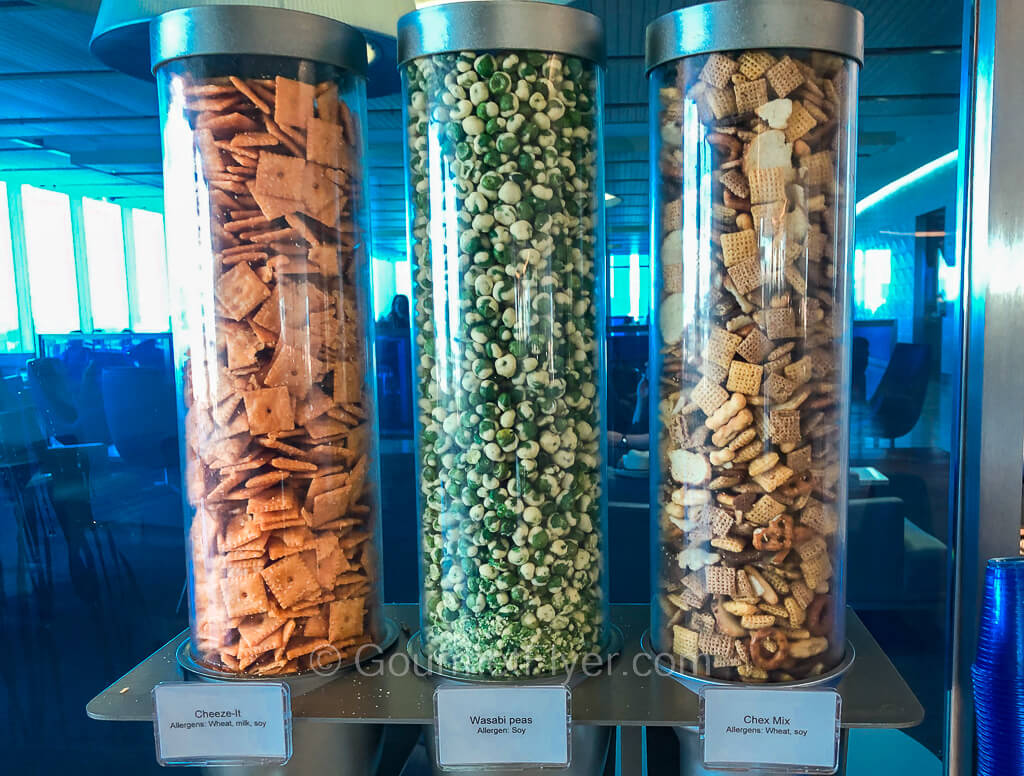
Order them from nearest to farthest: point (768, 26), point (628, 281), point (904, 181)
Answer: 1. point (768, 26)
2. point (628, 281)
3. point (904, 181)

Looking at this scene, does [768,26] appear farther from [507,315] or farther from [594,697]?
[594,697]

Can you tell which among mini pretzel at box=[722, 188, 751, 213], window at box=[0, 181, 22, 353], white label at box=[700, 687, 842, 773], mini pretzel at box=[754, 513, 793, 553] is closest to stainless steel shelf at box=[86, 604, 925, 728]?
white label at box=[700, 687, 842, 773]

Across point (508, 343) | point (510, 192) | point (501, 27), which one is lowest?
point (508, 343)

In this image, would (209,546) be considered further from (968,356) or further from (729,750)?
(968,356)

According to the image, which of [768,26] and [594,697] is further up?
[768,26]

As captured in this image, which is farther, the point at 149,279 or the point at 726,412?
the point at 149,279

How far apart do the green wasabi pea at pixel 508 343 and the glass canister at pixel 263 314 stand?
7 cm

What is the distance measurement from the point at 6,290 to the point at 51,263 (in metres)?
0.07

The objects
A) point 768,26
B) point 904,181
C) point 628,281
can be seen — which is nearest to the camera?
point 768,26

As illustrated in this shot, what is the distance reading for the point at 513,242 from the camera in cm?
51

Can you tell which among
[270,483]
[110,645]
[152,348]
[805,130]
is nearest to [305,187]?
[270,483]

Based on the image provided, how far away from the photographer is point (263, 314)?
532mm

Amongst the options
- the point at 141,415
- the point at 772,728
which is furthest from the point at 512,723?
the point at 141,415

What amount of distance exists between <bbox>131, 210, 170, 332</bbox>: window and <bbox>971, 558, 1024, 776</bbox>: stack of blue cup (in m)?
1.01
